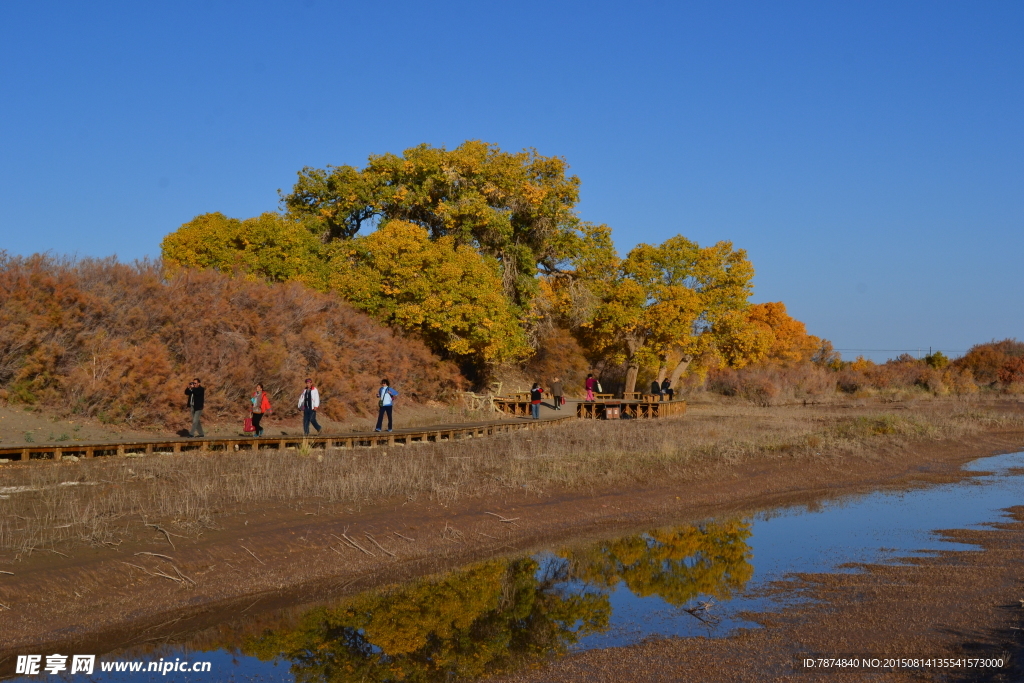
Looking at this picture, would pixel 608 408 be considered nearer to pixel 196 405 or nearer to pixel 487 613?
pixel 196 405

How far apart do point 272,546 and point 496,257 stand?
30166mm

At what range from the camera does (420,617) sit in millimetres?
11109

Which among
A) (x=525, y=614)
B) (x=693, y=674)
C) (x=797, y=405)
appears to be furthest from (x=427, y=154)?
(x=693, y=674)

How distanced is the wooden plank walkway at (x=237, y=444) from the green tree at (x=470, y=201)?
1298cm

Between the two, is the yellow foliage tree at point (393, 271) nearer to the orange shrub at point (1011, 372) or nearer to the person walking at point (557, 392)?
the person walking at point (557, 392)

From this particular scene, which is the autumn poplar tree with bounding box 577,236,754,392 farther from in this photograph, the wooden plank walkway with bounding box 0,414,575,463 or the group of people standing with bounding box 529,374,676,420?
the wooden plank walkway with bounding box 0,414,575,463

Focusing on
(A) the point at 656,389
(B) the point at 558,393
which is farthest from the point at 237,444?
(A) the point at 656,389

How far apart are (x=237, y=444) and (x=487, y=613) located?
12829mm

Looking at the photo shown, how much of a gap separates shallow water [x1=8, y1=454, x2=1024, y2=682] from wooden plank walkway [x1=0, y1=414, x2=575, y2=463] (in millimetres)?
10418

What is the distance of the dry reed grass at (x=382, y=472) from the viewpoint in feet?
45.1

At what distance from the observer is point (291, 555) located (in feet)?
42.2

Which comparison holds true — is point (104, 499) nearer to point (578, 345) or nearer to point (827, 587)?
point (827, 587)

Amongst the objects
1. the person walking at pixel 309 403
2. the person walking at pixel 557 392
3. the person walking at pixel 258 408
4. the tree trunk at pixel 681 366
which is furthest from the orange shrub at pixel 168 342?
the tree trunk at pixel 681 366

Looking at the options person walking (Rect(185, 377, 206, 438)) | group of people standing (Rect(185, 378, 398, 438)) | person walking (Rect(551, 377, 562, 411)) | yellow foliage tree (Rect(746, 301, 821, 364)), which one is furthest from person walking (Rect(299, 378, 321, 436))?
yellow foliage tree (Rect(746, 301, 821, 364))
